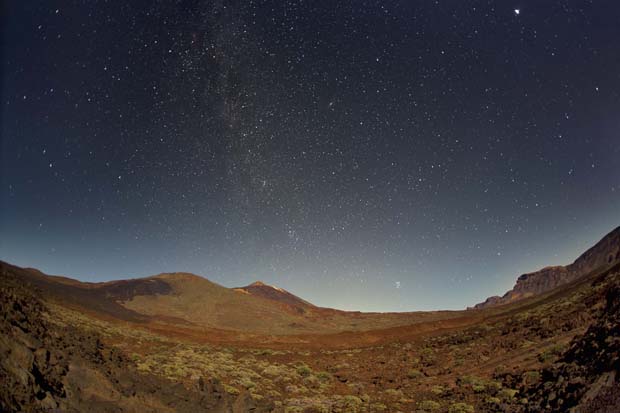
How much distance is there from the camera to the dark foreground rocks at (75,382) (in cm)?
795

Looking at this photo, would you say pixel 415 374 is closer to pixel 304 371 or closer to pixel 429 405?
pixel 429 405

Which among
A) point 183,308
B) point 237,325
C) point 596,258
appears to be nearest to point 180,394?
point 237,325

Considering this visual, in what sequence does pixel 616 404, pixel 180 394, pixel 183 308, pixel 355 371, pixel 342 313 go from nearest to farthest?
pixel 616 404 → pixel 180 394 → pixel 355 371 → pixel 183 308 → pixel 342 313

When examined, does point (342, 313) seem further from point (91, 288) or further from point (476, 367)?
point (476, 367)

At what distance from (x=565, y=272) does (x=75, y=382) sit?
146 meters

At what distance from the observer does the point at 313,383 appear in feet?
60.9

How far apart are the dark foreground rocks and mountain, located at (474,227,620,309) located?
3128 inches

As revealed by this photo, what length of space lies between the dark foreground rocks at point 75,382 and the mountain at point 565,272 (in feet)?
261

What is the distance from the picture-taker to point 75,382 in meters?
10.2

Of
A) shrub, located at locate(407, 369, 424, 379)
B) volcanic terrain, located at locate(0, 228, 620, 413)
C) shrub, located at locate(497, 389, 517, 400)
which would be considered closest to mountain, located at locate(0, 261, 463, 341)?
volcanic terrain, located at locate(0, 228, 620, 413)

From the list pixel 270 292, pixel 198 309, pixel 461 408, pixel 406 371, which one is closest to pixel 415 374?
pixel 406 371

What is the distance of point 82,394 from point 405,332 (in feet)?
144

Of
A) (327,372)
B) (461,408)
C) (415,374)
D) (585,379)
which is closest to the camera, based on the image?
(585,379)

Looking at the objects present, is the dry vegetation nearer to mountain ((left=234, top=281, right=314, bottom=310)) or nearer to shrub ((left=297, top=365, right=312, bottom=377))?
shrub ((left=297, top=365, right=312, bottom=377))
